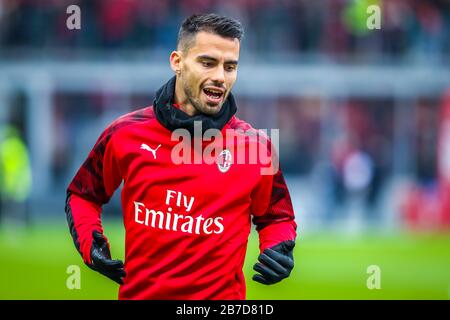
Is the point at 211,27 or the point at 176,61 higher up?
the point at 211,27

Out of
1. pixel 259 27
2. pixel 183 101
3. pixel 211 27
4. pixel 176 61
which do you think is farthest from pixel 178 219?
pixel 259 27

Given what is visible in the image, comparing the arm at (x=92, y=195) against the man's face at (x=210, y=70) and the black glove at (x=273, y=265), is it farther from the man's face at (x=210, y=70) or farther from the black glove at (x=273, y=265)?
the black glove at (x=273, y=265)

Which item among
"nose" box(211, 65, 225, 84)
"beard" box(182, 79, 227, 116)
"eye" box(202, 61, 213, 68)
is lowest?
"beard" box(182, 79, 227, 116)

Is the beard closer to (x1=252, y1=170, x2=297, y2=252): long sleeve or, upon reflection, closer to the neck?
the neck

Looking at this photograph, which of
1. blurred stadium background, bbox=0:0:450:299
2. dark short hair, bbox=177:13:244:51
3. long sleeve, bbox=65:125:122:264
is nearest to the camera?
dark short hair, bbox=177:13:244:51

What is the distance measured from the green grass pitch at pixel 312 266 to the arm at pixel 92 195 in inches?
209

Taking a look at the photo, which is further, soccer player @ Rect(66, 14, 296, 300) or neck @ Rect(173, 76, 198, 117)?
neck @ Rect(173, 76, 198, 117)

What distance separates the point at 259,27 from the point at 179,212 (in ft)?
63.9

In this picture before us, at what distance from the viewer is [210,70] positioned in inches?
203

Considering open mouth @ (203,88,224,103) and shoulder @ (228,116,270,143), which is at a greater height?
open mouth @ (203,88,224,103)

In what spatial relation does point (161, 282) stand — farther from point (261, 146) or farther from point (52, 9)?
point (52, 9)

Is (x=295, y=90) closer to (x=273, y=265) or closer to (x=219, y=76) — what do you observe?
(x=219, y=76)

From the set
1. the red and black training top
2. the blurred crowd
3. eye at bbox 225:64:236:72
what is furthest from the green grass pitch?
eye at bbox 225:64:236:72

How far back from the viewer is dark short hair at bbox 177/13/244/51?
5133 mm
